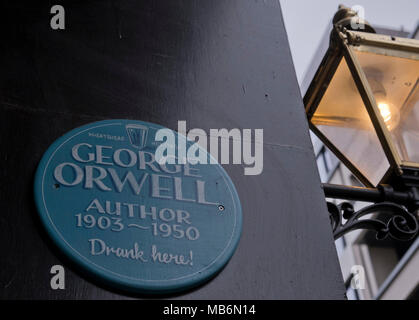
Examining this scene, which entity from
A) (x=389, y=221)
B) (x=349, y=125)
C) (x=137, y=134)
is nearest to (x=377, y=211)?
(x=389, y=221)

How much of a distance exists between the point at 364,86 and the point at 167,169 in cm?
114

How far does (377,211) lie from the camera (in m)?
2.55

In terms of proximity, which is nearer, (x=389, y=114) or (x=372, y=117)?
(x=372, y=117)

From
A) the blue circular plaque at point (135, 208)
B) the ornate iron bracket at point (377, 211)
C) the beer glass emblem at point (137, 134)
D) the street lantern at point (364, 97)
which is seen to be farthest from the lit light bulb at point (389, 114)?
the beer glass emblem at point (137, 134)

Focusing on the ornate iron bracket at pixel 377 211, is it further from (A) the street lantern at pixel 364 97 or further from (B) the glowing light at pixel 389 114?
(B) the glowing light at pixel 389 114

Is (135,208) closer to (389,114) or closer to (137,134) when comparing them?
(137,134)

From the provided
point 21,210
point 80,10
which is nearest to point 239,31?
point 80,10

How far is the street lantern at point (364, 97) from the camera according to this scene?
2.84 metres

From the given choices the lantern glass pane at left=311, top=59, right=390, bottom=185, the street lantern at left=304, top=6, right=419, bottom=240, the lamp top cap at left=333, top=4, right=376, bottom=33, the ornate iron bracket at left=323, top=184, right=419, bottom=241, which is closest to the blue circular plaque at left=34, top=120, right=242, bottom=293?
the ornate iron bracket at left=323, top=184, right=419, bottom=241

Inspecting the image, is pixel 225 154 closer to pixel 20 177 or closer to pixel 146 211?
pixel 146 211

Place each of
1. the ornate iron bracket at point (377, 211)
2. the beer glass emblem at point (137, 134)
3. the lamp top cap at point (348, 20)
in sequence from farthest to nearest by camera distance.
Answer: the lamp top cap at point (348, 20) → the ornate iron bracket at point (377, 211) → the beer glass emblem at point (137, 134)

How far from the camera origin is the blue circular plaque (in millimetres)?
1819

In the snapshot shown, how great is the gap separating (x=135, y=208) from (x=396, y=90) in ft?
5.54

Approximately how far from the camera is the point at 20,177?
1949mm
